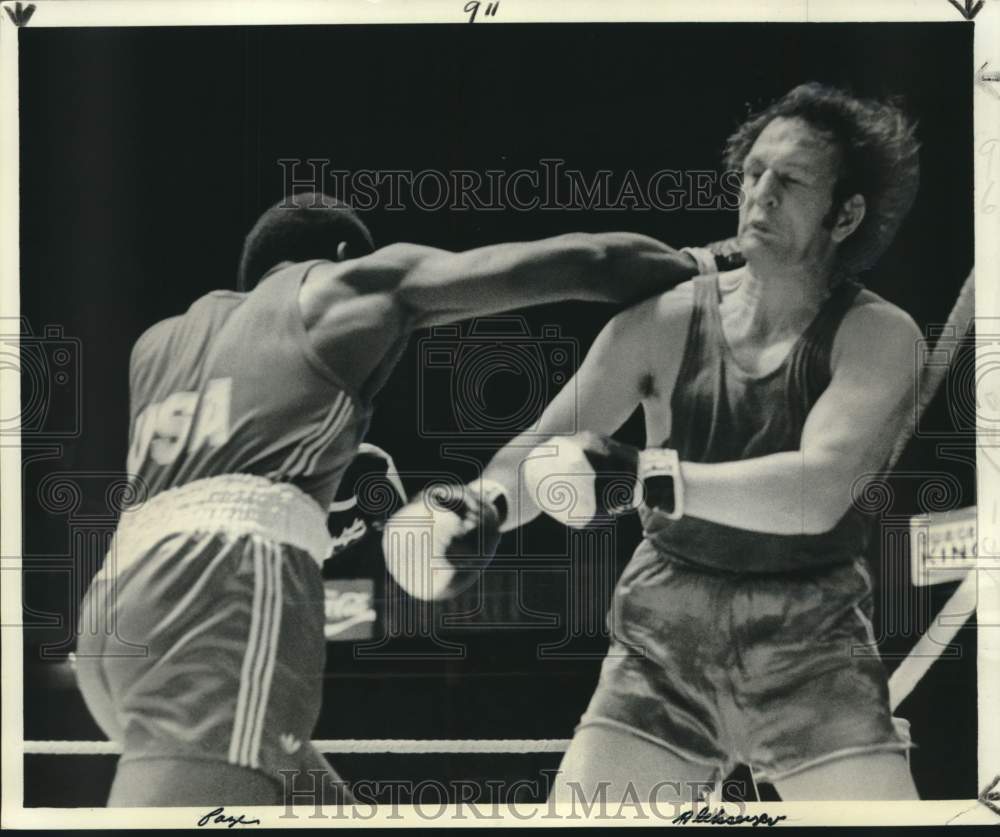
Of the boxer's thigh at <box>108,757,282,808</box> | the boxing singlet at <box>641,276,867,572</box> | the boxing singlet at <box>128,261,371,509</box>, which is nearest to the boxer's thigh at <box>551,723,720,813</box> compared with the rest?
the boxing singlet at <box>641,276,867,572</box>

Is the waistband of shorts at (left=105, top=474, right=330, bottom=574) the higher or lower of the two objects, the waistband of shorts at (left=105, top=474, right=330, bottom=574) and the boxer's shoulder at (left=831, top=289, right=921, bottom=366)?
the lower

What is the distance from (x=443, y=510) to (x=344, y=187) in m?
1.30

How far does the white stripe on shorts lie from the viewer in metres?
4.50

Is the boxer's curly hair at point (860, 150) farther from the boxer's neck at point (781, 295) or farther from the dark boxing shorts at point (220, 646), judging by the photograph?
the dark boxing shorts at point (220, 646)

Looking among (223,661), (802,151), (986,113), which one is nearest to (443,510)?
(223,661)

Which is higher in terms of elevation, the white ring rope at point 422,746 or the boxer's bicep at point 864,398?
the boxer's bicep at point 864,398

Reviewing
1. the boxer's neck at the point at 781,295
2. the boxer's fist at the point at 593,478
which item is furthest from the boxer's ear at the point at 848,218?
the boxer's fist at the point at 593,478

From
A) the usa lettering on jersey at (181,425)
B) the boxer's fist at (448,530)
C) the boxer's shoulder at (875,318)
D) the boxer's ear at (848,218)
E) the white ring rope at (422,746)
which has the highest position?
the boxer's ear at (848,218)

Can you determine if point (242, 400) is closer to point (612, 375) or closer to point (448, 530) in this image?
point (448, 530)

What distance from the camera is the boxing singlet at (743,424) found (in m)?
4.53

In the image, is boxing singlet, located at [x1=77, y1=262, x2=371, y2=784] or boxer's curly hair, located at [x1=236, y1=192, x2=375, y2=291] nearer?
boxing singlet, located at [x1=77, y1=262, x2=371, y2=784]

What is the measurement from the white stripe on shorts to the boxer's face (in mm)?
2167

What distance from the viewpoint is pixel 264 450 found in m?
4.55
